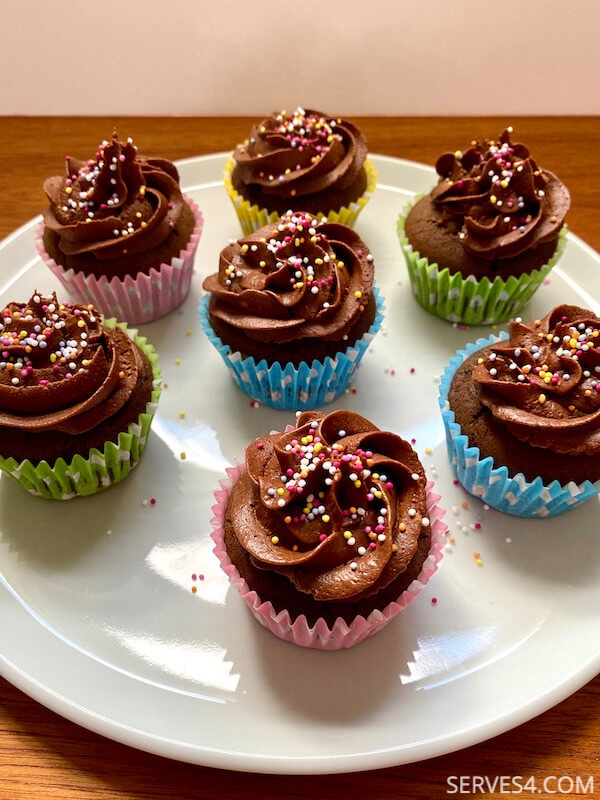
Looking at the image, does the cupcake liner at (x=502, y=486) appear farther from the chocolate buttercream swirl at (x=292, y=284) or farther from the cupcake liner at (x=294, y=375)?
the chocolate buttercream swirl at (x=292, y=284)

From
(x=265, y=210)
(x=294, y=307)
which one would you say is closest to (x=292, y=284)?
(x=294, y=307)

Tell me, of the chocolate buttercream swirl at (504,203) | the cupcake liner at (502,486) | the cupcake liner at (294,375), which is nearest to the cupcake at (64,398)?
the cupcake liner at (294,375)

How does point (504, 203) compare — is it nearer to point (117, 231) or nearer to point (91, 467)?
point (117, 231)

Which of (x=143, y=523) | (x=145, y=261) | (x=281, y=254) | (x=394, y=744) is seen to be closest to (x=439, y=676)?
(x=394, y=744)

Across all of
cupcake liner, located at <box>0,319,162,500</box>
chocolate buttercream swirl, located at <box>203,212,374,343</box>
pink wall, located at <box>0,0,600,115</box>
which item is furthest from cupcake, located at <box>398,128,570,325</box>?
pink wall, located at <box>0,0,600,115</box>

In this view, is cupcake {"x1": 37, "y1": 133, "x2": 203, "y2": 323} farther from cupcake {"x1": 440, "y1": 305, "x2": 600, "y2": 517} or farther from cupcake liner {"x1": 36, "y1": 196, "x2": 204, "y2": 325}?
cupcake {"x1": 440, "y1": 305, "x2": 600, "y2": 517}

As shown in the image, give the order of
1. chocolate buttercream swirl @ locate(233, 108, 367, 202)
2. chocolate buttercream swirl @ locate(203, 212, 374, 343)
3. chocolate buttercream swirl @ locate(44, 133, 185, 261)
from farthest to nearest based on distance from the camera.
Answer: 1. chocolate buttercream swirl @ locate(233, 108, 367, 202)
2. chocolate buttercream swirl @ locate(44, 133, 185, 261)
3. chocolate buttercream swirl @ locate(203, 212, 374, 343)
